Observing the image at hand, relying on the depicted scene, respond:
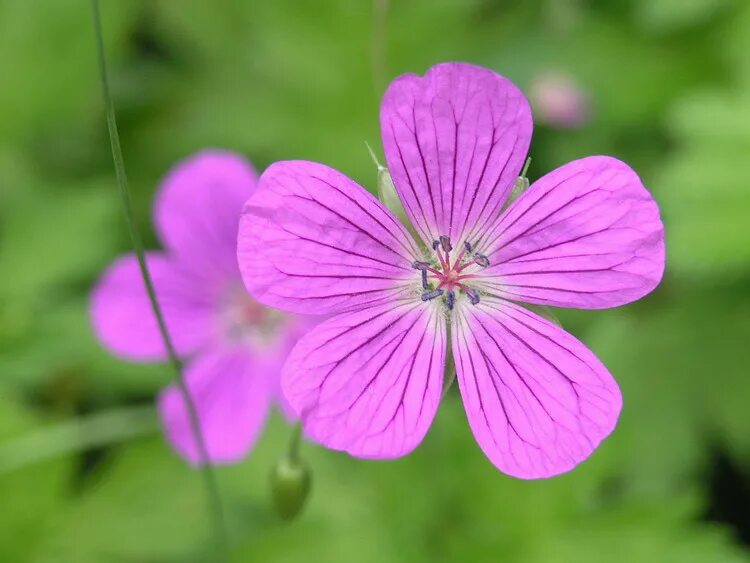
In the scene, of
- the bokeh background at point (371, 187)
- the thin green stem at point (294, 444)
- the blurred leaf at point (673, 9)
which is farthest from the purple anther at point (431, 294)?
the blurred leaf at point (673, 9)

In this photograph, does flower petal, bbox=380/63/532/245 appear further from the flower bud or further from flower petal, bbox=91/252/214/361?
flower petal, bbox=91/252/214/361

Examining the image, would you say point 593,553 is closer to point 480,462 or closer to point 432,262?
point 480,462

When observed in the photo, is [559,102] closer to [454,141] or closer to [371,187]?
[371,187]

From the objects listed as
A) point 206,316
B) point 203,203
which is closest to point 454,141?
point 203,203

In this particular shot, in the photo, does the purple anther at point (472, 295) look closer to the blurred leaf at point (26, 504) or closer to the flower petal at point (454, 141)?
the flower petal at point (454, 141)

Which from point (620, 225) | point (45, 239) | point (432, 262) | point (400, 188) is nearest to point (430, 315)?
point (432, 262)

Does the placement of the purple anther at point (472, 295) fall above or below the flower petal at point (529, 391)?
above
